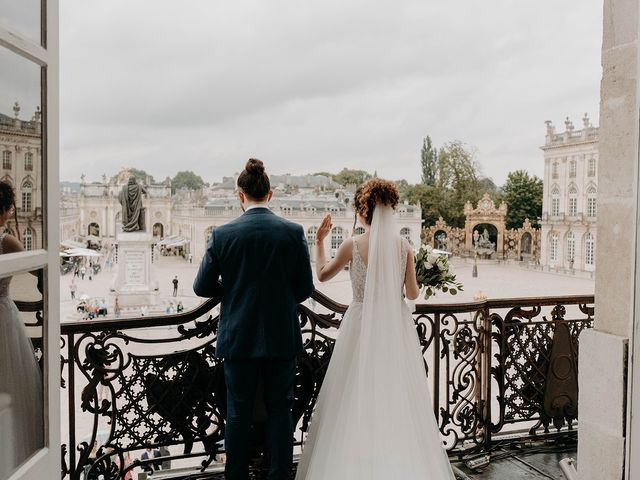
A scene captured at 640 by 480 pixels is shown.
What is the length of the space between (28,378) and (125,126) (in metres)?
63.8

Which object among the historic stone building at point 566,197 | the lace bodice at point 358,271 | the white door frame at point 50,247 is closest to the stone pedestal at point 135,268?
the lace bodice at point 358,271

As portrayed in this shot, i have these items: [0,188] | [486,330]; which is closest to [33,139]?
[0,188]

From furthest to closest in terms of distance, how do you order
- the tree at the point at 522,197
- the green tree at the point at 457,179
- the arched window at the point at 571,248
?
the tree at the point at 522,197
the green tree at the point at 457,179
the arched window at the point at 571,248

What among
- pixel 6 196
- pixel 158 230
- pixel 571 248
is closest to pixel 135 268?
pixel 6 196

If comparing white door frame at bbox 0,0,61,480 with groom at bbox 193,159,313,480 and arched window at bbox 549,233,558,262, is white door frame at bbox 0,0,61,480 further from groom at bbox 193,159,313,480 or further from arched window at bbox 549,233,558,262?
arched window at bbox 549,233,558,262

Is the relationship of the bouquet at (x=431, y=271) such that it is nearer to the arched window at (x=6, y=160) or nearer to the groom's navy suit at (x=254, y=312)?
the groom's navy suit at (x=254, y=312)

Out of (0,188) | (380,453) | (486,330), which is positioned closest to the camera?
(0,188)

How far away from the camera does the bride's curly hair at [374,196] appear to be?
272 centimetres

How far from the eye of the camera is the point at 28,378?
1.34 m

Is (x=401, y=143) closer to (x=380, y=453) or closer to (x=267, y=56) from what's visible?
(x=267, y=56)

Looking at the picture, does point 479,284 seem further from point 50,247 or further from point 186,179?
point 50,247

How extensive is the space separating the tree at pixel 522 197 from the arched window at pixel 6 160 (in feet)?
151

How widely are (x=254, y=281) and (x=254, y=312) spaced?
12cm

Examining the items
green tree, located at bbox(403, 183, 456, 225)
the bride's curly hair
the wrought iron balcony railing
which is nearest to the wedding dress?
the wrought iron balcony railing
